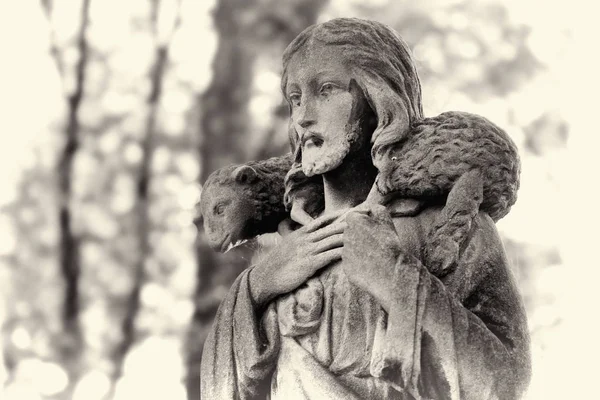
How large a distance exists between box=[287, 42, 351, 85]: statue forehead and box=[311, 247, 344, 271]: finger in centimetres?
62

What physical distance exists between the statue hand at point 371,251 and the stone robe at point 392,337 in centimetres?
5

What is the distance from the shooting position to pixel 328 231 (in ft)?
13.9

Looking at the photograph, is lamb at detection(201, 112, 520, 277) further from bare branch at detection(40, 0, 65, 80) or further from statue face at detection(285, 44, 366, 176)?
bare branch at detection(40, 0, 65, 80)

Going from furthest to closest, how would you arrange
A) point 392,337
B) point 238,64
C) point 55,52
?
point 55,52 → point 238,64 → point 392,337

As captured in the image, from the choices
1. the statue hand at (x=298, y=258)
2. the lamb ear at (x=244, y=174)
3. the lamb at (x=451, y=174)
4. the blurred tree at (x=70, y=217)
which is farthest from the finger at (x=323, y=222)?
the blurred tree at (x=70, y=217)

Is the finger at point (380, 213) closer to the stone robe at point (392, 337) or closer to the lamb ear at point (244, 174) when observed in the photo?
the stone robe at point (392, 337)

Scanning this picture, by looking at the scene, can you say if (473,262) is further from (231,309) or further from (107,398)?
(107,398)

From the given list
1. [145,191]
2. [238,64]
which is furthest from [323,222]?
[238,64]

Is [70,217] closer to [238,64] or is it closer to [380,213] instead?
[238,64]

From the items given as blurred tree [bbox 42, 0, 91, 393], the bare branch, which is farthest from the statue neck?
the bare branch

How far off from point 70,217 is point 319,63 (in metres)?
4.75

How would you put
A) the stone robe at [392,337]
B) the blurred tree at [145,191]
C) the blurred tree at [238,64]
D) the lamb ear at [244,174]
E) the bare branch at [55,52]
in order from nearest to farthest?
the stone robe at [392,337] < the lamb ear at [244,174] < the blurred tree at [145,191] < the blurred tree at [238,64] < the bare branch at [55,52]

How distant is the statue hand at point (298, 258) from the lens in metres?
4.19

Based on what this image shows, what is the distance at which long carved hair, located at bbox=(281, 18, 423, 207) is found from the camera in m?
4.26
